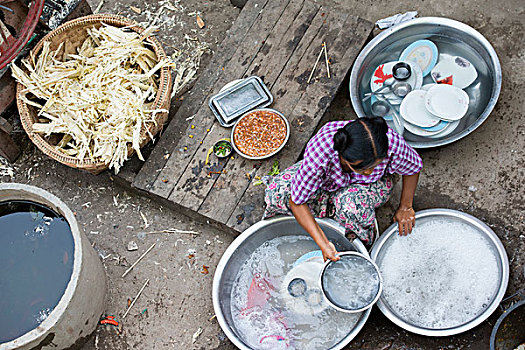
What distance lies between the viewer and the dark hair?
2143 mm

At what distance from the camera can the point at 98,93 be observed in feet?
10.2

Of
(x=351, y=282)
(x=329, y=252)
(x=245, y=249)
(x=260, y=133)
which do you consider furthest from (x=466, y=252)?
(x=260, y=133)

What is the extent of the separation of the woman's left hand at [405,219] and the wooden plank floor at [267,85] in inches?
27.1

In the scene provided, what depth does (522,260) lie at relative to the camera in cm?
292

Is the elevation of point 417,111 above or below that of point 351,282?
above

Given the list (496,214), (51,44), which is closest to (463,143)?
(496,214)

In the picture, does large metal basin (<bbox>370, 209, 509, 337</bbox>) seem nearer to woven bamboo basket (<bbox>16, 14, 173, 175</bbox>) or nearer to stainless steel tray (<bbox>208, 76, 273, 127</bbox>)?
stainless steel tray (<bbox>208, 76, 273, 127</bbox>)

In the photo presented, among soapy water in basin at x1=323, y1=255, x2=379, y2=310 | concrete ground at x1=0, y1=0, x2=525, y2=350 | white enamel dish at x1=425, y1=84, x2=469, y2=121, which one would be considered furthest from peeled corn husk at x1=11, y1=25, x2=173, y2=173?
white enamel dish at x1=425, y1=84, x2=469, y2=121

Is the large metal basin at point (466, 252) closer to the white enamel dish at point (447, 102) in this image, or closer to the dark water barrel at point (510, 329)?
the dark water barrel at point (510, 329)

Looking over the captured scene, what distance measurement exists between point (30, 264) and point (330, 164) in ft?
5.34

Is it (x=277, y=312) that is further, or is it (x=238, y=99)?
(x=238, y=99)

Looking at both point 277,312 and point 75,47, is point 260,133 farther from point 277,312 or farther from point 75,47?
point 75,47

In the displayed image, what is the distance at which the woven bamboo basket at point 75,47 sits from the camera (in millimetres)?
2955

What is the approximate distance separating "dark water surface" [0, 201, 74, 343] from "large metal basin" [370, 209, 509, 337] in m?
1.64
